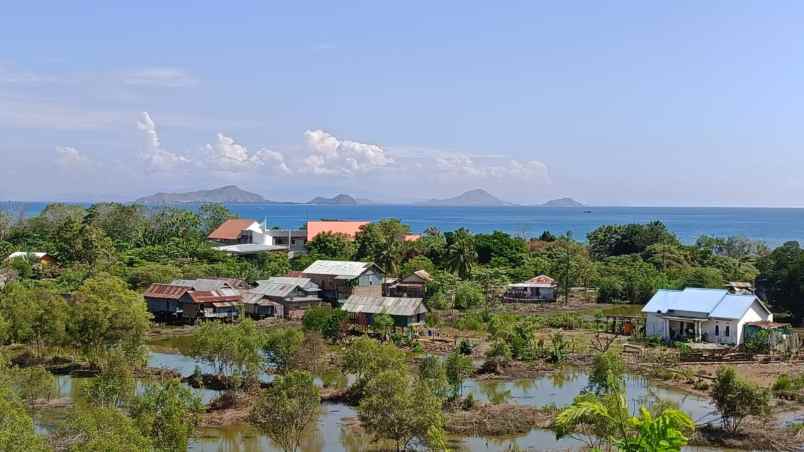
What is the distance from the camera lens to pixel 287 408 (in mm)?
21188

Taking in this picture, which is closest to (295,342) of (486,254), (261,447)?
(261,447)

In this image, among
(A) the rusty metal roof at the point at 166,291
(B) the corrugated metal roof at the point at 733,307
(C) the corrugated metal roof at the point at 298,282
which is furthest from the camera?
(C) the corrugated metal roof at the point at 298,282

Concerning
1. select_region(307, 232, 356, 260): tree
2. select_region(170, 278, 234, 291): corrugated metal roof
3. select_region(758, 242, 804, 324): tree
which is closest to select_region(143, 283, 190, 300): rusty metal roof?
select_region(170, 278, 234, 291): corrugated metal roof

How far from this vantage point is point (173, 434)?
19969 millimetres

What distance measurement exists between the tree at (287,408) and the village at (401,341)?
0.22 ft

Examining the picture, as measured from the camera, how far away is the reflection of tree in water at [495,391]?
1204 inches

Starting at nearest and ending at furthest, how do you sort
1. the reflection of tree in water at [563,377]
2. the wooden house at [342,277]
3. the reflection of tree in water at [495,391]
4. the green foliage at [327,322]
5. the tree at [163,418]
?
the tree at [163,418]
the reflection of tree in water at [495,391]
the reflection of tree in water at [563,377]
the green foliage at [327,322]
the wooden house at [342,277]

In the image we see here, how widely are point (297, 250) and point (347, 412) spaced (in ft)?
171

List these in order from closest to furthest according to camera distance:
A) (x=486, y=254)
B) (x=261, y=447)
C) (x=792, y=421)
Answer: (x=261, y=447) < (x=792, y=421) < (x=486, y=254)

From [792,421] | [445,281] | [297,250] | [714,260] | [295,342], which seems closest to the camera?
Answer: [792,421]

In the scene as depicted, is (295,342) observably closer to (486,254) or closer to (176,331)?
(176,331)

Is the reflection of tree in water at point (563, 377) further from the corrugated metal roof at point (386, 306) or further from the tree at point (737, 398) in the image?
the corrugated metal roof at point (386, 306)

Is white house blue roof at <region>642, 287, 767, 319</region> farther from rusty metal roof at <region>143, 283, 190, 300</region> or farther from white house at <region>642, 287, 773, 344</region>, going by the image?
rusty metal roof at <region>143, 283, 190, 300</region>

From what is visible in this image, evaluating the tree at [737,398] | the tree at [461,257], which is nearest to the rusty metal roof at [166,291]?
the tree at [461,257]
